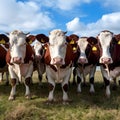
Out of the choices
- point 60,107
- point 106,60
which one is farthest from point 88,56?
point 60,107

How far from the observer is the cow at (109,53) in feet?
43.2

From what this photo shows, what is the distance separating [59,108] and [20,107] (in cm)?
130

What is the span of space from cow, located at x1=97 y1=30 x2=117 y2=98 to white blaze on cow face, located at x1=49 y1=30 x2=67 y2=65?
1.58 m

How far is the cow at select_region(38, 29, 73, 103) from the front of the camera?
12.0 metres

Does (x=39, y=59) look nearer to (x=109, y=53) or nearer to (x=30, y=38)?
(x=30, y=38)

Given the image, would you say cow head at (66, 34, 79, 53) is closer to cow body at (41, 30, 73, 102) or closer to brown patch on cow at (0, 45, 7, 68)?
cow body at (41, 30, 73, 102)

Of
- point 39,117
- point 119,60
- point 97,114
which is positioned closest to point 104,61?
point 119,60

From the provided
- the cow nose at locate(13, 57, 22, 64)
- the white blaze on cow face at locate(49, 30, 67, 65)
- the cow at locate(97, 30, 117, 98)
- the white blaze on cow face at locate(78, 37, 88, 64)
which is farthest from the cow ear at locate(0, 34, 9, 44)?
the cow at locate(97, 30, 117, 98)

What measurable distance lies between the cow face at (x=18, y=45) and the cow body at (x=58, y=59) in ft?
3.03

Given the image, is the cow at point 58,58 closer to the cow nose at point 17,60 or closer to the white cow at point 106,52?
the cow nose at point 17,60

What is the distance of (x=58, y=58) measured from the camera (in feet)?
38.4

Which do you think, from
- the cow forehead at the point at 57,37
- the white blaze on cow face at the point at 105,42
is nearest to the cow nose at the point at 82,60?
the white blaze on cow face at the point at 105,42

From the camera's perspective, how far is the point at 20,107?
36.6 ft

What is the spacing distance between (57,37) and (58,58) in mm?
916
